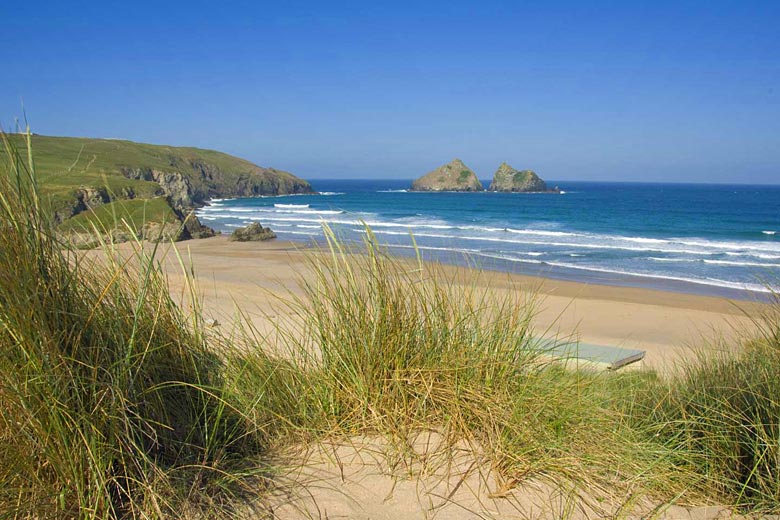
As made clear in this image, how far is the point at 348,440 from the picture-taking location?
114 inches

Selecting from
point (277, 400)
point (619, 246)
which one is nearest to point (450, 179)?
point (619, 246)

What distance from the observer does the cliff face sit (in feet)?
372

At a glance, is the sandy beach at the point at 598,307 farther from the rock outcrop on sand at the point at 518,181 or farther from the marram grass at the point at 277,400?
the rock outcrop on sand at the point at 518,181

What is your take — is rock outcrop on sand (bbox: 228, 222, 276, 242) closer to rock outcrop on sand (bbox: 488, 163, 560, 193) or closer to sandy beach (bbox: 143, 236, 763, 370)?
sandy beach (bbox: 143, 236, 763, 370)

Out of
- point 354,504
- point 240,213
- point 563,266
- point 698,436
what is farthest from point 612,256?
point 240,213

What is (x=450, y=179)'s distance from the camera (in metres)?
116

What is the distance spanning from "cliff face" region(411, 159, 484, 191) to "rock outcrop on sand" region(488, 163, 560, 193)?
4406 millimetres

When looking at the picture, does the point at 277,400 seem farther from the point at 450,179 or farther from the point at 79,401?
the point at 450,179

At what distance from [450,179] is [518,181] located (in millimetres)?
14020

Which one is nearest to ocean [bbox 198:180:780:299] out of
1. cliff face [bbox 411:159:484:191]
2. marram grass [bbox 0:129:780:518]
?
marram grass [bbox 0:129:780:518]

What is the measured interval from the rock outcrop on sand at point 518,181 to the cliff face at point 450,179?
173 inches

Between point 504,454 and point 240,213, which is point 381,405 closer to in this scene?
point 504,454

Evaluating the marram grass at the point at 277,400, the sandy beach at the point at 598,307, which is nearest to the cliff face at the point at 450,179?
the sandy beach at the point at 598,307

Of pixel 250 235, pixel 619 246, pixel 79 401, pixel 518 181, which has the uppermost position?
pixel 518 181
